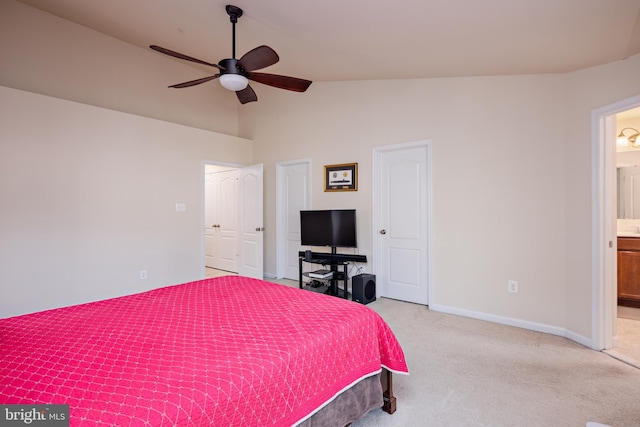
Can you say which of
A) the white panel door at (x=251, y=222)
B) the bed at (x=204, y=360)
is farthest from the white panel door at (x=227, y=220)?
the bed at (x=204, y=360)

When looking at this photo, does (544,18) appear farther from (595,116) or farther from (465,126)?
(465,126)

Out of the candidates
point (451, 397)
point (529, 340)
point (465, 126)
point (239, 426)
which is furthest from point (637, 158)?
point (239, 426)

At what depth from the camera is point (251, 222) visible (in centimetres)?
527

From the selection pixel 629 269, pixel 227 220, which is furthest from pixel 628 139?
pixel 227 220

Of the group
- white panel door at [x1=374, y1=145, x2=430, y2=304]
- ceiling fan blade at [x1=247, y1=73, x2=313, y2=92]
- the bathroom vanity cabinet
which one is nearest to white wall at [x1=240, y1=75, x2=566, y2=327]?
white panel door at [x1=374, y1=145, x2=430, y2=304]

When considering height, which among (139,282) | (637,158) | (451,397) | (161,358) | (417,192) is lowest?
(451,397)

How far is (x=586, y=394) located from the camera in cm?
207

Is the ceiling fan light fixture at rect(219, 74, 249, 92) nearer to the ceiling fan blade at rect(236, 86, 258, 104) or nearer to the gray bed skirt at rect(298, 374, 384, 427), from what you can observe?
the ceiling fan blade at rect(236, 86, 258, 104)

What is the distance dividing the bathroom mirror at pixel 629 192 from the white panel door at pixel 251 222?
5.11 meters

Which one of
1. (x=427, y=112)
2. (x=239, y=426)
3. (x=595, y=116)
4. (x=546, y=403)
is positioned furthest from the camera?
(x=427, y=112)

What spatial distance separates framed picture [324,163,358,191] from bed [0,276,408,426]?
2600 millimetres

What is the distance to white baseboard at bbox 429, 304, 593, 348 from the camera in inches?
112

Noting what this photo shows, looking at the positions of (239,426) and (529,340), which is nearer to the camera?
(239,426)

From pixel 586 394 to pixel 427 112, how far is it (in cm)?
300
